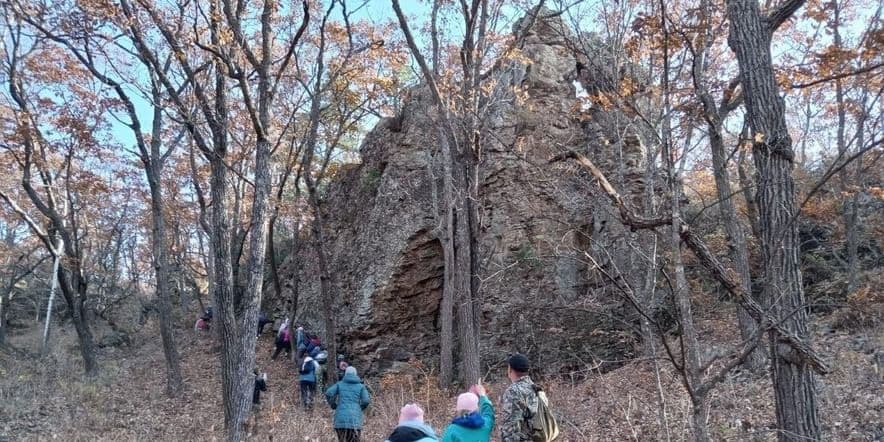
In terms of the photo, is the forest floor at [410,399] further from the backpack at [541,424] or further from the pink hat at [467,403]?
the pink hat at [467,403]

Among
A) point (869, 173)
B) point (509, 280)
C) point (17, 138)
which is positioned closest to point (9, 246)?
point (17, 138)

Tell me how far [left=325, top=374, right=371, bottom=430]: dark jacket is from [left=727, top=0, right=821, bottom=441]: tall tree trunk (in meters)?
5.69

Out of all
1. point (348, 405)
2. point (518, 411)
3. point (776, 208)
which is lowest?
point (348, 405)

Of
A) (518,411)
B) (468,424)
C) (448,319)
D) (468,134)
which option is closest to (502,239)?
(448,319)

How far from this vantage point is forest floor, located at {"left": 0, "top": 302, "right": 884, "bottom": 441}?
6.84m

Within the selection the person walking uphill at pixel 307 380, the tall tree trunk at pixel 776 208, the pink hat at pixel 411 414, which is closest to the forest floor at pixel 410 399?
the person walking uphill at pixel 307 380

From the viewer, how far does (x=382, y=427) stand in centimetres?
904

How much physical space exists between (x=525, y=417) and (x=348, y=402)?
14.3 feet

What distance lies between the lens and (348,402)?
26.3ft

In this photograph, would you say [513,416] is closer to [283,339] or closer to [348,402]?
[348,402]

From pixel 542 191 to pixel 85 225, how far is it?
1757 cm

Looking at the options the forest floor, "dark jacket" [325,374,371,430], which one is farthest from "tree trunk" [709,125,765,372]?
"dark jacket" [325,374,371,430]

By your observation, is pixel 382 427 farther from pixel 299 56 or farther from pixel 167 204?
pixel 167 204

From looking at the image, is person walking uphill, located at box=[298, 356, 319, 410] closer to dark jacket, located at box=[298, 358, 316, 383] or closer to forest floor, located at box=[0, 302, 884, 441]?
dark jacket, located at box=[298, 358, 316, 383]
